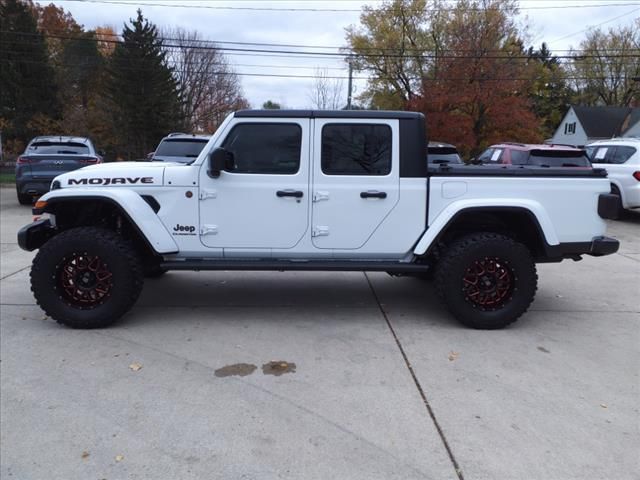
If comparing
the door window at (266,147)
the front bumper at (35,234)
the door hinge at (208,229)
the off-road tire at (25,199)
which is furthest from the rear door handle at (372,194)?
the off-road tire at (25,199)

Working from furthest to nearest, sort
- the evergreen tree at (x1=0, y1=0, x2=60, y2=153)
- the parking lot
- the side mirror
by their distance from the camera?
the evergreen tree at (x1=0, y1=0, x2=60, y2=153) < the side mirror < the parking lot

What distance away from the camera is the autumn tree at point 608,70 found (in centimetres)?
5162

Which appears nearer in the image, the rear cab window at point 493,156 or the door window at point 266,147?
the door window at point 266,147

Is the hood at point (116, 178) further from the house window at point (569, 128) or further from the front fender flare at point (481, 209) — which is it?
the house window at point (569, 128)

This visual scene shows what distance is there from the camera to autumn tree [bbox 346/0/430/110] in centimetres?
3853

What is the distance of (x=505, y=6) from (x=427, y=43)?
641cm

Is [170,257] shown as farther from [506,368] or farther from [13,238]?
[13,238]

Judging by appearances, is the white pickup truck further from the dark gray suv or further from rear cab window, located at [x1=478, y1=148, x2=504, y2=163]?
the dark gray suv

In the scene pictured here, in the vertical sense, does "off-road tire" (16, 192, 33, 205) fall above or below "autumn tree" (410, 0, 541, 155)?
below

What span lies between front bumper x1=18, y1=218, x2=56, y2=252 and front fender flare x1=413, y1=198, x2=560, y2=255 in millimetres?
3504

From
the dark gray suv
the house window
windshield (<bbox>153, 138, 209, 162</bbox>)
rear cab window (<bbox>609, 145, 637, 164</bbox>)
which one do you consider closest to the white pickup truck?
windshield (<bbox>153, 138, 209, 162</bbox>)

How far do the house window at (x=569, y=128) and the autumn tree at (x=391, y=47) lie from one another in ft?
68.5

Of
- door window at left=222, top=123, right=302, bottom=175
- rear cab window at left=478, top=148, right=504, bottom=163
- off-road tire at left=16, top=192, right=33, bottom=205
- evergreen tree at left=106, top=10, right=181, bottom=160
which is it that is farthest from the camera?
evergreen tree at left=106, top=10, right=181, bottom=160

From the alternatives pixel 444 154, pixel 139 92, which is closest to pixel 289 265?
pixel 444 154
